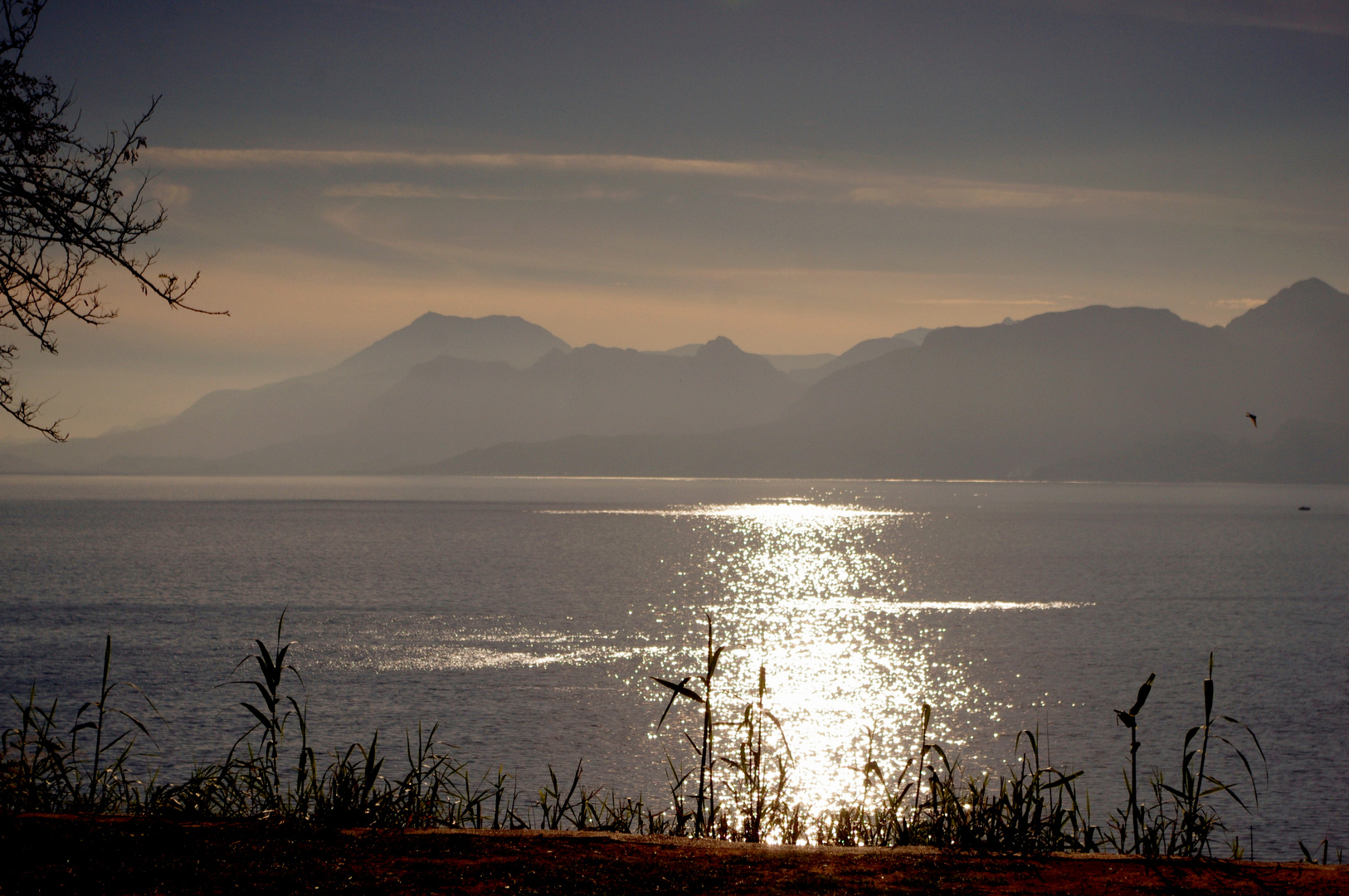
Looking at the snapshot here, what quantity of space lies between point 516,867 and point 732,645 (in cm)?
5566

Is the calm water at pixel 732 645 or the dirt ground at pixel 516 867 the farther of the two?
the calm water at pixel 732 645

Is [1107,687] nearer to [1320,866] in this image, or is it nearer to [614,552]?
[1320,866]

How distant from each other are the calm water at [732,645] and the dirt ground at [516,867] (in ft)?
31.6

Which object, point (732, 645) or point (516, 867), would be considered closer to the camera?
point (516, 867)

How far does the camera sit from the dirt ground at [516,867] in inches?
220

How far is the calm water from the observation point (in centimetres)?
3575

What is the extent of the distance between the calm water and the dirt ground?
962cm

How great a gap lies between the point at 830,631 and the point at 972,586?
31.5 m

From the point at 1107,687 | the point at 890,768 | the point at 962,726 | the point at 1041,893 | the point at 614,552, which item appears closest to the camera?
the point at 1041,893

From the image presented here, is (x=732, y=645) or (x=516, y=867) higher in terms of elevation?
(x=516, y=867)

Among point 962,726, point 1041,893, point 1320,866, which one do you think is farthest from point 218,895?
point 962,726

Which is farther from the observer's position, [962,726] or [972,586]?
[972,586]

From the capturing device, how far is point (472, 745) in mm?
34406

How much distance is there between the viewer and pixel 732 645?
60.7 meters
